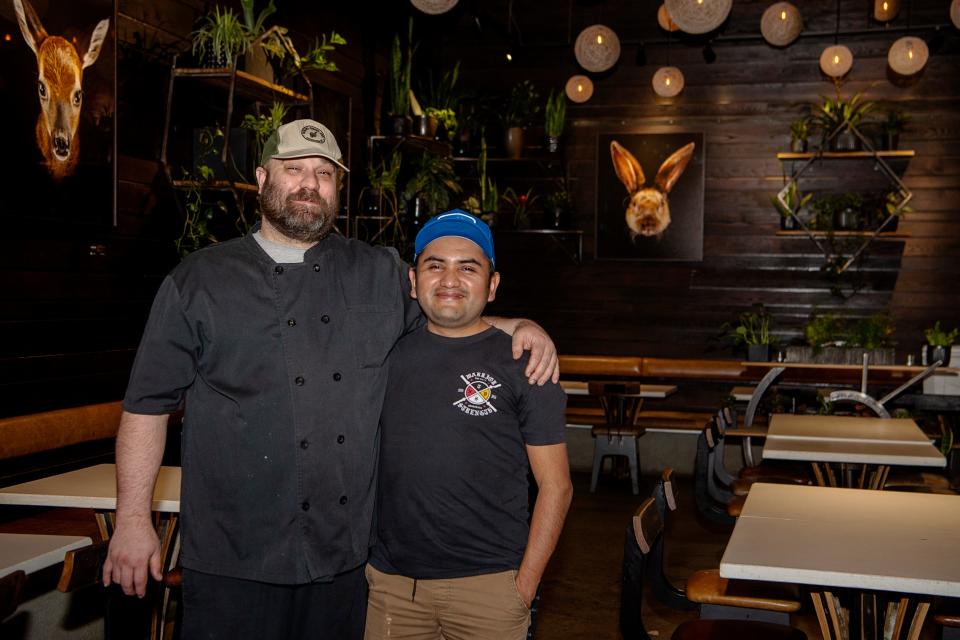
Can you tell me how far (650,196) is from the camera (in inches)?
340

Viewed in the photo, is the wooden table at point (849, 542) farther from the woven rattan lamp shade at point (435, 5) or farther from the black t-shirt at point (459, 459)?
the woven rattan lamp shade at point (435, 5)

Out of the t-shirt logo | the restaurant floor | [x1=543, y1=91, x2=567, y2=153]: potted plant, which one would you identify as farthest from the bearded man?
[x1=543, y1=91, x2=567, y2=153]: potted plant

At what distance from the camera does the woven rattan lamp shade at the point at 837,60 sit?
7.64 m

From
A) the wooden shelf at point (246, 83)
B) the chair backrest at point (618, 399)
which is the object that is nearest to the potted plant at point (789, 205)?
the chair backrest at point (618, 399)

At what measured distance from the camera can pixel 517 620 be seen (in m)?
2.15

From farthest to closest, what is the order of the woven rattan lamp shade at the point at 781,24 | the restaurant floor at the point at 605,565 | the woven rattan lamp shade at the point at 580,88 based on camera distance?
the woven rattan lamp shade at the point at 580,88 < the woven rattan lamp shade at the point at 781,24 < the restaurant floor at the point at 605,565

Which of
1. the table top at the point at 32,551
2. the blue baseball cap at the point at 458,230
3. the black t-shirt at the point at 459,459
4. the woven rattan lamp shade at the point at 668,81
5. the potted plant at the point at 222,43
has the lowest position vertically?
the table top at the point at 32,551

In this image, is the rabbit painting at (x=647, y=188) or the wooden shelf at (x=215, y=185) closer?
the wooden shelf at (x=215, y=185)

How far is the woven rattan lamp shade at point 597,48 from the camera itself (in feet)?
26.1

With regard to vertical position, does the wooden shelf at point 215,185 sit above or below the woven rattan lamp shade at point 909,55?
below

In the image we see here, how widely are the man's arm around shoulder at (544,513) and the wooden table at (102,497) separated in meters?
1.29

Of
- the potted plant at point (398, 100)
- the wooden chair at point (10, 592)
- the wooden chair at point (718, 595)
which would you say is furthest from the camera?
the potted plant at point (398, 100)

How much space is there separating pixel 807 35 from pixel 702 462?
16.6ft

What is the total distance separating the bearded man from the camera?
7.19 feet
